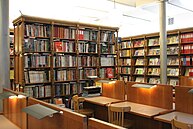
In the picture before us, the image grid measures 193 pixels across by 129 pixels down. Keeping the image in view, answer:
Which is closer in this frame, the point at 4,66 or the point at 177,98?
the point at 177,98

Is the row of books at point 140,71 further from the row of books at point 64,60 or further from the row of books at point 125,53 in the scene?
the row of books at point 64,60

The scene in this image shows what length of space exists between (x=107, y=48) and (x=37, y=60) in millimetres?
2164

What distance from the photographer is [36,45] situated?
5074 mm

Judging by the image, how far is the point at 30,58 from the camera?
496cm

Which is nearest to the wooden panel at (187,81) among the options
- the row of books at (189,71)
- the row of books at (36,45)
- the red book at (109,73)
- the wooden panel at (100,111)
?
the row of books at (189,71)

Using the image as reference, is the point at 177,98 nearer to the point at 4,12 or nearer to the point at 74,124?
the point at 74,124

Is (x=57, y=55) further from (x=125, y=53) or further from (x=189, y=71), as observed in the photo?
(x=189, y=71)

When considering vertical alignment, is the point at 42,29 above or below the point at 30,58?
above

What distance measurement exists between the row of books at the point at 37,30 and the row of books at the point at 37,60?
19.8 inches

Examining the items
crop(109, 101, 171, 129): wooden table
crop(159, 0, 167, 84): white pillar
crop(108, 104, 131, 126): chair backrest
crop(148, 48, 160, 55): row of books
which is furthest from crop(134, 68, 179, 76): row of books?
crop(108, 104, 131, 126): chair backrest

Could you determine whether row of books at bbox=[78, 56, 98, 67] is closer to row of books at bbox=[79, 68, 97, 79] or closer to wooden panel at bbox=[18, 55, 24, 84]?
row of books at bbox=[79, 68, 97, 79]

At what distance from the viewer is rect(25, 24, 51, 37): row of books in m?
4.94

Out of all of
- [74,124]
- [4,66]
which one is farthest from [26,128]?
[4,66]

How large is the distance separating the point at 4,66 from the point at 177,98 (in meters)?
3.18
